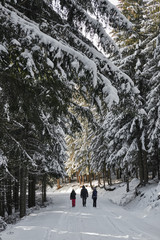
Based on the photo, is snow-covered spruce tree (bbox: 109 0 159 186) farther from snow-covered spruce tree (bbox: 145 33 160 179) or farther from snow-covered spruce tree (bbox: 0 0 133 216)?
snow-covered spruce tree (bbox: 0 0 133 216)

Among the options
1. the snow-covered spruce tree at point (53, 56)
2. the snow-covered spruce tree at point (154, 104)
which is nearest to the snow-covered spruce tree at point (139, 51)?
the snow-covered spruce tree at point (154, 104)

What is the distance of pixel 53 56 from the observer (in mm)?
4004

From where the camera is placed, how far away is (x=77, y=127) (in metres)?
7.82

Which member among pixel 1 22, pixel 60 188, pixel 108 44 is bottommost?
pixel 60 188

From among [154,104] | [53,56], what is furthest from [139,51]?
[53,56]

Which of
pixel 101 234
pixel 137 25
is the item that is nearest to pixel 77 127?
pixel 101 234

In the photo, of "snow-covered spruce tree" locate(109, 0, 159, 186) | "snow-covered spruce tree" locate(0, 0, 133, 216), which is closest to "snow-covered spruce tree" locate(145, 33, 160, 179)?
"snow-covered spruce tree" locate(109, 0, 159, 186)

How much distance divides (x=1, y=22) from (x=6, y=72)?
3.13 feet

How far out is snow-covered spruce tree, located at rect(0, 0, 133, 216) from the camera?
371 centimetres

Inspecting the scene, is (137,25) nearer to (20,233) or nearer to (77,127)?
(77,127)

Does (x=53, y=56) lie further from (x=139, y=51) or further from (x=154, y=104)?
(x=139, y=51)

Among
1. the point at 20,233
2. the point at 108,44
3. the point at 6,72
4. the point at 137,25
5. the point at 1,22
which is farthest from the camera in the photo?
the point at 137,25

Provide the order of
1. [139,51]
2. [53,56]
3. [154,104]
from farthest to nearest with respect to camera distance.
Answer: [139,51] → [154,104] → [53,56]

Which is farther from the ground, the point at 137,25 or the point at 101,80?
the point at 137,25
